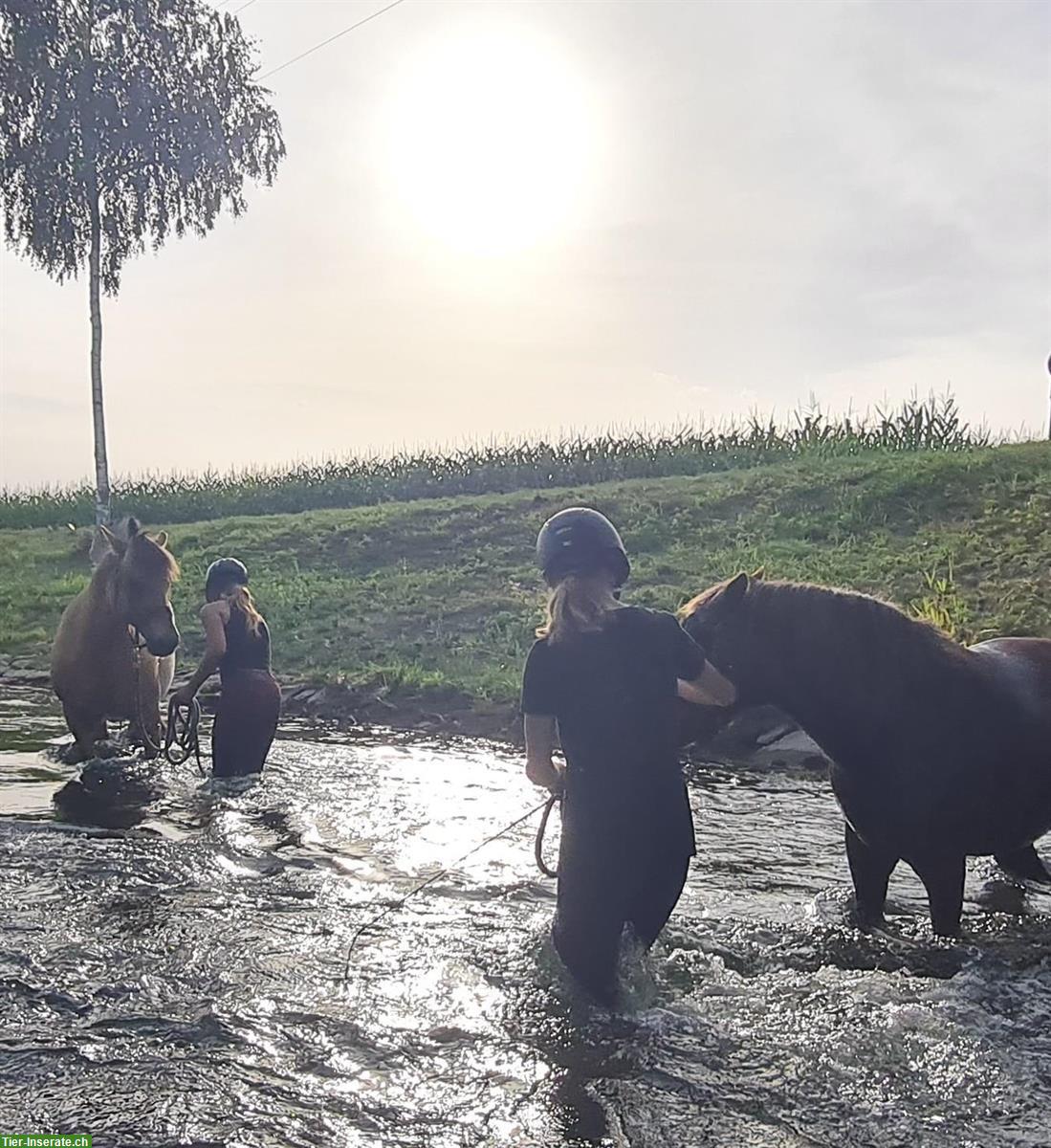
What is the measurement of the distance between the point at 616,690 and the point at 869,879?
1669 millimetres

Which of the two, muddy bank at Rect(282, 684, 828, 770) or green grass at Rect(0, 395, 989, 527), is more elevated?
green grass at Rect(0, 395, 989, 527)

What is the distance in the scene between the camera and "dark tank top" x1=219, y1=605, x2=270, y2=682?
6.98 m

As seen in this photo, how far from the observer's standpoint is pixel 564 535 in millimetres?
3799

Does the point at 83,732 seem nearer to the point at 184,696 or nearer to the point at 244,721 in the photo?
the point at 184,696

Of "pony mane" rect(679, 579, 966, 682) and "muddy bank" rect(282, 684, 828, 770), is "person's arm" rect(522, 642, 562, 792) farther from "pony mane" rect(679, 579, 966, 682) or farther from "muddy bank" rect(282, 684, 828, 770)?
"muddy bank" rect(282, 684, 828, 770)

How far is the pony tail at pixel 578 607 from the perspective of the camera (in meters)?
3.76

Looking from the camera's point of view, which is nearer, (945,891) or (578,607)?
(578,607)

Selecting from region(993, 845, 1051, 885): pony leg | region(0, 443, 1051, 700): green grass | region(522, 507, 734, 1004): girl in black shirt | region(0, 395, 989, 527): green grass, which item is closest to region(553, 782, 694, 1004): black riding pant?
region(522, 507, 734, 1004): girl in black shirt

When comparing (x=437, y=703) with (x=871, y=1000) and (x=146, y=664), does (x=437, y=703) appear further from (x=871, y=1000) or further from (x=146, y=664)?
(x=871, y=1000)

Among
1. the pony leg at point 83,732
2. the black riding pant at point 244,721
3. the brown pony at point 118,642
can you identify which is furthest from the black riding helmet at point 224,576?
the pony leg at point 83,732

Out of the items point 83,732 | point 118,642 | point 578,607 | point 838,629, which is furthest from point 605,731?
point 83,732

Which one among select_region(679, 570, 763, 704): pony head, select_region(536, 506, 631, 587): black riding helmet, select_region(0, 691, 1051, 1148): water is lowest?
select_region(0, 691, 1051, 1148): water

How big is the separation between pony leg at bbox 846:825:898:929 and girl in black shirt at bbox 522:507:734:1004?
1.14m

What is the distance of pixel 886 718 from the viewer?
4.47 m
